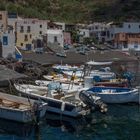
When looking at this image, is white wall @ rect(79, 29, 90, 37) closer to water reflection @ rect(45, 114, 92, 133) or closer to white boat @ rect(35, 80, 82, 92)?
white boat @ rect(35, 80, 82, 92)

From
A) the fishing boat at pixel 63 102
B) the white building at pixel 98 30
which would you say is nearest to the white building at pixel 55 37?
the white building at pixel 98 30

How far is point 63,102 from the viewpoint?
3659cm

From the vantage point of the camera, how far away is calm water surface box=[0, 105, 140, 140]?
1222 inches

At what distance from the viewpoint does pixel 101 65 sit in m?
68.4

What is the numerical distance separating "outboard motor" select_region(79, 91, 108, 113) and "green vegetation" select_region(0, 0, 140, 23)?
2632 inches

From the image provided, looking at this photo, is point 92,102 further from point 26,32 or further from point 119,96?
point 26,32

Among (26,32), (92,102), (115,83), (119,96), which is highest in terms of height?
(26,32)

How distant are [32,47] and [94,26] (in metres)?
23.4

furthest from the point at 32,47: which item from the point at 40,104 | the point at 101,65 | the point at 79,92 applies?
the point at 40,104

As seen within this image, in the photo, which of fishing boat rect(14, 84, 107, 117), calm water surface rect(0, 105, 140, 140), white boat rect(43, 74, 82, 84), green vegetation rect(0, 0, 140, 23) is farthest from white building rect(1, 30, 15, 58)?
green vegetation rect(0, 0, 140, 23)

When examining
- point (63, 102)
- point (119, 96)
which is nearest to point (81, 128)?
point (63, 102)

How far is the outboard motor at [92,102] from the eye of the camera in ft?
125

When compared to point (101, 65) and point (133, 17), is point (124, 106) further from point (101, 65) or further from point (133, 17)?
point (133, 17)

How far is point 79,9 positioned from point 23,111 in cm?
8690
